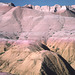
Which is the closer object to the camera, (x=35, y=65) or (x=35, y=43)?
(x=35, y=65)

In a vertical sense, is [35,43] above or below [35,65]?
above

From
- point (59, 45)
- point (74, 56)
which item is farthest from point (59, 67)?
point (59, 45)

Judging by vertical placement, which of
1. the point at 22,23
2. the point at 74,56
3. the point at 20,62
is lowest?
the point at 74,56

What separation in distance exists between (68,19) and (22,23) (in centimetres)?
2004

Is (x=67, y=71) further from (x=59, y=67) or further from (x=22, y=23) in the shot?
(x=22, y=23)

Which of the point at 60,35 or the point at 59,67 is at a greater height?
the point at 60,35

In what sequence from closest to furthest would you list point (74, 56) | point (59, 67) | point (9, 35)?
point (59, 67), point (74, 56), point (9, 35)

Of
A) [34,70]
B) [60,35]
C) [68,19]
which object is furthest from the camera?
[68,19]

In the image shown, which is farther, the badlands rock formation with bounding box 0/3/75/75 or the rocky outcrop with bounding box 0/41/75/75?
the badlands rock formation with bounding box 0/3/75/75

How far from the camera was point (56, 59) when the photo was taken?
21.0 metres

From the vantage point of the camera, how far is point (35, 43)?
30.2m

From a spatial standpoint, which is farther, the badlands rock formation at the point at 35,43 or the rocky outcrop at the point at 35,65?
the badlands rock formation at the point at 35,43

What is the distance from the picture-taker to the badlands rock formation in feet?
62.2

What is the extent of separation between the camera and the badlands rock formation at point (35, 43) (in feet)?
62.2
